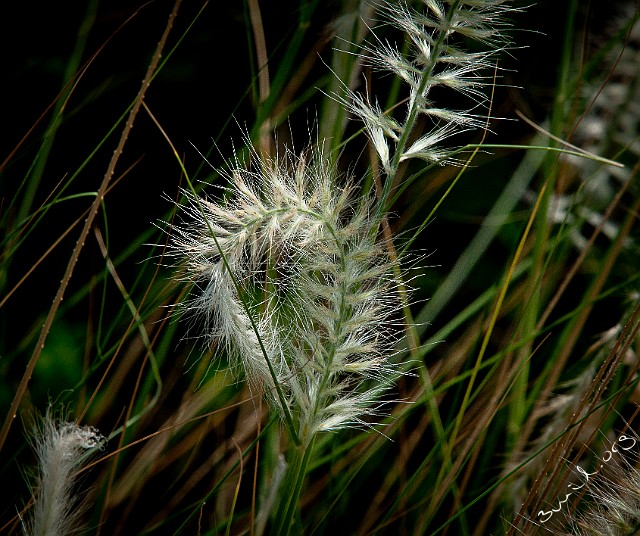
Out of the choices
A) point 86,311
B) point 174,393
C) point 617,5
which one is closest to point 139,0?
point 86,311

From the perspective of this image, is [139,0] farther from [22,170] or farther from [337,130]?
[337,130]

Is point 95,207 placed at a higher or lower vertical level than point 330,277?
higher

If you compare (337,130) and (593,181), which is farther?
(593,181)

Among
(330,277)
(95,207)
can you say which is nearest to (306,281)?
(330,277)

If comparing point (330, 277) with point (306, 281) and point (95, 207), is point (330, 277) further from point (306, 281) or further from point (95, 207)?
point (95, 207)

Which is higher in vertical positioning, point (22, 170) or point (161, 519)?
point (22, 170)

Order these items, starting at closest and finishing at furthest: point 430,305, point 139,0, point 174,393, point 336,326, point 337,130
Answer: point 336,326, point 337,130, point 430,305, point 174,393, point 139,0

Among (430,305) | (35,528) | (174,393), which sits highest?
(35,528)

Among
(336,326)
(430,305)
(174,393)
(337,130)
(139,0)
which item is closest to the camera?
(336,326)
